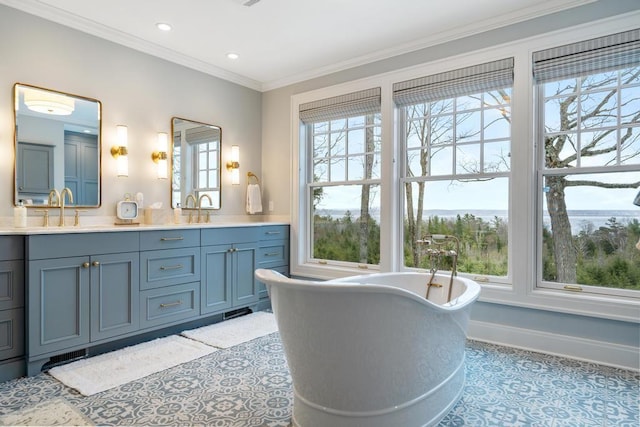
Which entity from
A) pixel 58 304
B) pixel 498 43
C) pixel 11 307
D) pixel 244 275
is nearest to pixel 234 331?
pixel 244 275

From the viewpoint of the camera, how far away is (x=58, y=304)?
8.41ft

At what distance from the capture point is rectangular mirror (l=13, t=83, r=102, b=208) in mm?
2865

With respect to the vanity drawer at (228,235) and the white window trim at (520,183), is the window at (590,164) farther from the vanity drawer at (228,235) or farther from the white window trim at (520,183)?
the vanity drawer at (228,235)

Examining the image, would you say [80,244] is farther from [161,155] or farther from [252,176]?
[252,176]

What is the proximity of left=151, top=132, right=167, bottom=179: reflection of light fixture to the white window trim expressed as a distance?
1.90 m

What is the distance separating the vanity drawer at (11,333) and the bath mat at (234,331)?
1.16 meters

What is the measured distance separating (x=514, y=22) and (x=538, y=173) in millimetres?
1173

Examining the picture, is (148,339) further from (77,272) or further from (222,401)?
(222,401)

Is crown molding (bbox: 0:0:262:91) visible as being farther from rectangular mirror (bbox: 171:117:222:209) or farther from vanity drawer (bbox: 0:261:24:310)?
vanity drawer (bbox: 0:261:24:310)

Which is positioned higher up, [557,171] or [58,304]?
[557,171]

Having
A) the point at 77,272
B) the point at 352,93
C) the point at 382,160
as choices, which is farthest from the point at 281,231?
the point at 77,272

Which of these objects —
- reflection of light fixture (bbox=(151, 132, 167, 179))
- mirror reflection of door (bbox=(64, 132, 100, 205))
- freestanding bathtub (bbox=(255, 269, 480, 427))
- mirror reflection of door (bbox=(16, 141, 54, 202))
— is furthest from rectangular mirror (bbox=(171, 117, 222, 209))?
freestanding bathtub (bbox=(255, 269, 480, 427))

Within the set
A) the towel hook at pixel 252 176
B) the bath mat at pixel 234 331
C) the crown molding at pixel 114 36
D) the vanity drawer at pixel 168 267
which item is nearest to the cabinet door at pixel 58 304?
the vanity drawer at pixel 168 267

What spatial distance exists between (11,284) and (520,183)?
352cm
